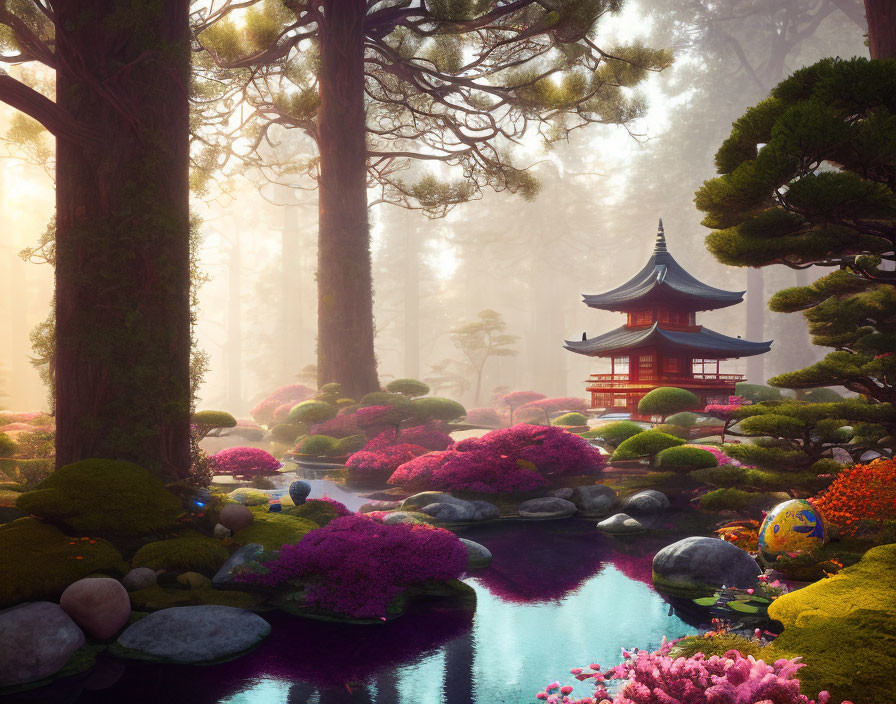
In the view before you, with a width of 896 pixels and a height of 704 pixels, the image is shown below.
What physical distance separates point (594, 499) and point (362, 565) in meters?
6.70

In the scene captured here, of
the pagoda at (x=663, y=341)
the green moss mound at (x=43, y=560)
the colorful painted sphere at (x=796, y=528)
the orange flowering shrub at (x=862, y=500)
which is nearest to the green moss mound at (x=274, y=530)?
the green moss mound at (x=43, y=560)

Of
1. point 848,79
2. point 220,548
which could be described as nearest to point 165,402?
point 220,548

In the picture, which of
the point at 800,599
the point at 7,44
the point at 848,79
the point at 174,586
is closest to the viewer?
the point at 800,599

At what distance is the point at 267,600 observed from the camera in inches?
318

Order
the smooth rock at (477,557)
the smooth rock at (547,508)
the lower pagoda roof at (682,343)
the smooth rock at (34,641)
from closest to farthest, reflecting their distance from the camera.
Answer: the smooth rock at (34,641) → the smooth rock at (477,557) → the smooth rock at (547,508) → the lower pagoda roof at (682,343)

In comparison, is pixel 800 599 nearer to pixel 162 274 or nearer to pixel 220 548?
pixel 220 548

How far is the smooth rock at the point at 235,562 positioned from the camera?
8.12 metres

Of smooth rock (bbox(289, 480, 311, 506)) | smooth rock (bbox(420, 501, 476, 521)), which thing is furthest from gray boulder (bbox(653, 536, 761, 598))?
smooth rock (bbox(289, 480, 311, 506))

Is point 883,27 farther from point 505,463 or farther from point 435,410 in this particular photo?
point 435,410

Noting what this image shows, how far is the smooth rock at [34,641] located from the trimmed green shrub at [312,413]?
14.3 m

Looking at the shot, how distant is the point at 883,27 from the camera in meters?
12.3

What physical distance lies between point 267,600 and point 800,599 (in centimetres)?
581

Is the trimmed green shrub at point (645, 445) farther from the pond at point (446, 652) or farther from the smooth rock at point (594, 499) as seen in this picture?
the pond at point (446, 652)

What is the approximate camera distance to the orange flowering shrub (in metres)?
8.45
